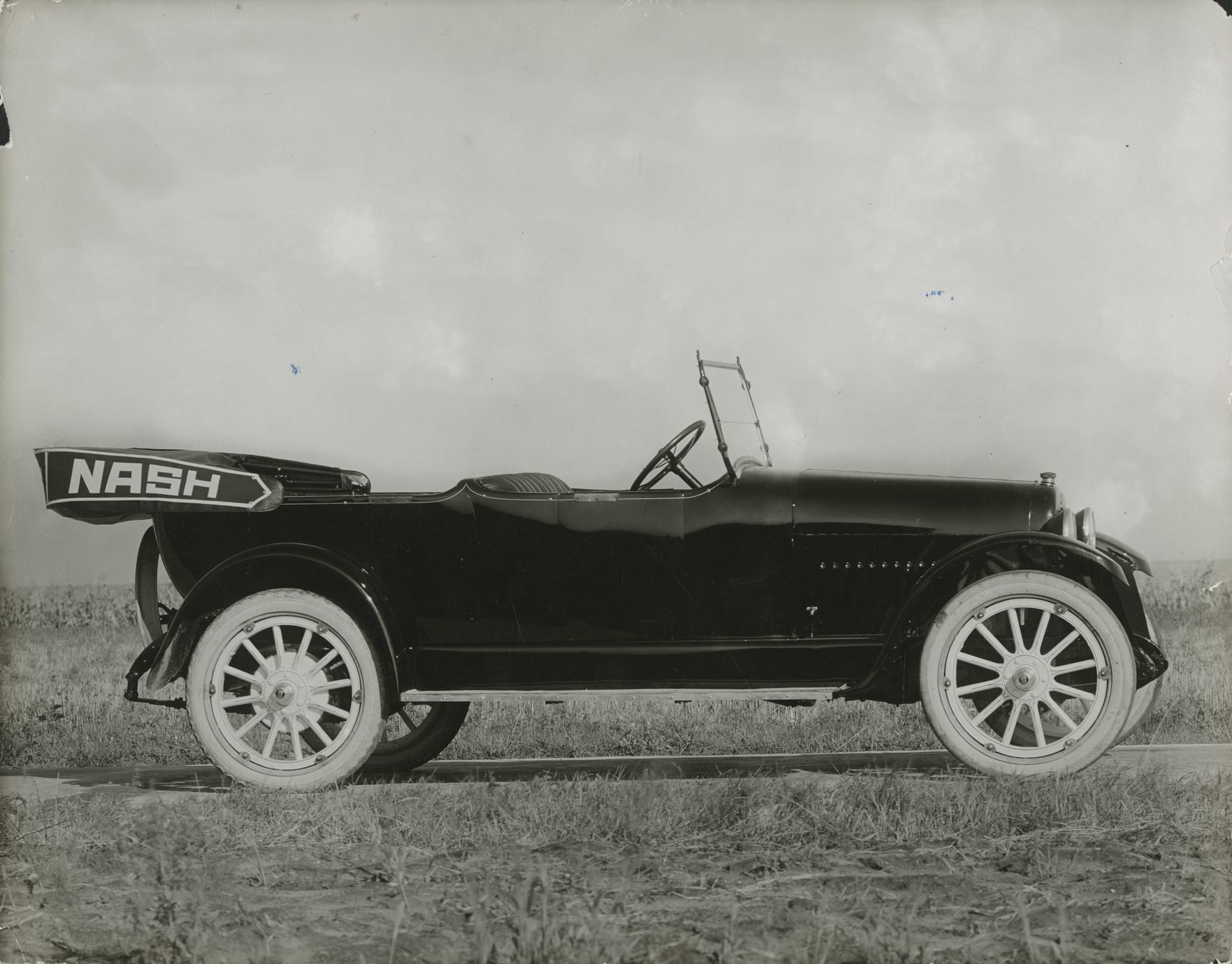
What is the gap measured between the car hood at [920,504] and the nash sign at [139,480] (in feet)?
8.22

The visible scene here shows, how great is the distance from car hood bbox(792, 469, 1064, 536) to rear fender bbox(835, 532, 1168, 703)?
5.5 inches

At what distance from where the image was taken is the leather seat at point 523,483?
19.0 feet

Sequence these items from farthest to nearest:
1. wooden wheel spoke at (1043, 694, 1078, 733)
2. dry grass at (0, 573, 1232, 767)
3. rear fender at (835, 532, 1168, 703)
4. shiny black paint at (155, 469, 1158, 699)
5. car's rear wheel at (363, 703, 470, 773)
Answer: dry grass at (0, 573, 1232, 767) < car's rear wheel at (363, 703, 470, 773) < shiny black paint at (155, 469, 1158, 699) < rear fender at (835, 532, 1168, 703) < wooden wheel spoke at (1043, 694, 1078, 733)

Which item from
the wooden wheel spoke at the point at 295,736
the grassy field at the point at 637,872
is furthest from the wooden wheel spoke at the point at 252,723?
the grassy field at the point at 637,872

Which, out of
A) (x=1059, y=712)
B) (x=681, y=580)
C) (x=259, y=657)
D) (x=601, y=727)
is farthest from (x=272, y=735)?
(x=1059, y=712)

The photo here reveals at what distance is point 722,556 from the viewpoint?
5.55 meters

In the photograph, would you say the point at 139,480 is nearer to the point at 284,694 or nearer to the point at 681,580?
the point at 284,694

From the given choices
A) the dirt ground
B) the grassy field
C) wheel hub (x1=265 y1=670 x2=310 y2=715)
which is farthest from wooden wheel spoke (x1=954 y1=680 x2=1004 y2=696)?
wheel hub (x1=265 y1=670 x2=310 y2=715)

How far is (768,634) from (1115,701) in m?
1.49

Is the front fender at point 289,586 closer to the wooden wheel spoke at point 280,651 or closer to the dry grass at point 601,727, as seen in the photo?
the wooden wheel spoke at point 280,651

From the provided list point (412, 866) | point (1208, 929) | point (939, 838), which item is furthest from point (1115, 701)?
point (412, 866)

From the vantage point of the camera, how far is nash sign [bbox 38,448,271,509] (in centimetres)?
568

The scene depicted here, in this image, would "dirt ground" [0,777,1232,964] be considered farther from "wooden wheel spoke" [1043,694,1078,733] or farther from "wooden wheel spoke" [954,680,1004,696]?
"wooden wheel spoke" [954,680,1004,696]

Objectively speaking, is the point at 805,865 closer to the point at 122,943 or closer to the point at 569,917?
the point at 569,917
